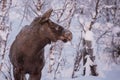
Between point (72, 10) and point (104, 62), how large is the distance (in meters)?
4.10

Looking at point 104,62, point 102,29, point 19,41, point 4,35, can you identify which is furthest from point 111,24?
point 19,41

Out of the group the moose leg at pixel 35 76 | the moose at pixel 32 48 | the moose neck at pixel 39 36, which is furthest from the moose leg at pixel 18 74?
the moose neck at pixel 39 36

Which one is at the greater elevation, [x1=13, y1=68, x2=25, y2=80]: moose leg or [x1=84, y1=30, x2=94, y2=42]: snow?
[x1=84, y1=30, x2=94, y2=42]: snow

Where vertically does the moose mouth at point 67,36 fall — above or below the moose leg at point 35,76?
above

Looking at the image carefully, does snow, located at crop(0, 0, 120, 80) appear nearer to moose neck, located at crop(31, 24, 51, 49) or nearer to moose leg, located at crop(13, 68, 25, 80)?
moose leg, located at crop(13, 68, 25, 80)

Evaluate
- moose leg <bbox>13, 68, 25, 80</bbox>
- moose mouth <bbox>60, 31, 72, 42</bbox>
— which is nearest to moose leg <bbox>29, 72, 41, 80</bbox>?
moose leg <bbox>13, 68, 25, 80</bbox>

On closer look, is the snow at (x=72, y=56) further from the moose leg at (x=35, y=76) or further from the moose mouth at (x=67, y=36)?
the moose mouth at (x=67, y=36)

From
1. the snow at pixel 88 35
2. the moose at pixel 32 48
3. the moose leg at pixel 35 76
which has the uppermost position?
the snow at pixel 88 35

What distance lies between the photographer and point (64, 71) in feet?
62.7

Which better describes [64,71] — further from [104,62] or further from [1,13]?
[1,13]

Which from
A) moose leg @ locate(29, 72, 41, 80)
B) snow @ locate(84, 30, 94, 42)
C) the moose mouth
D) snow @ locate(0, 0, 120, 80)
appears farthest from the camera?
snow @ locate(84, 30, 94, 42)

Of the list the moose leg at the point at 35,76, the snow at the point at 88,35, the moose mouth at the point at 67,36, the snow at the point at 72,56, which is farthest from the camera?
the snow at the point at 88,35

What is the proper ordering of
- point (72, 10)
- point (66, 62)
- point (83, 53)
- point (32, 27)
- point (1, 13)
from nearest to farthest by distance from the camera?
point (32, 27)
point (1, 13)
point (83, 53)
point (72, 10)
point (66, 62)

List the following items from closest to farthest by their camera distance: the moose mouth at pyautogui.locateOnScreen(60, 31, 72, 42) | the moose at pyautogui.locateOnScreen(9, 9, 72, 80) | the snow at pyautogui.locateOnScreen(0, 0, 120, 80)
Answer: the moose mouth at pyautogui.locateOnScreen(60, 31, 72, 42), the moose at pyautogui.locateOnScreen(9, 9, 72, 80), the snow at pyautogui.locateOnScreen(0, 0, 120, 80)
